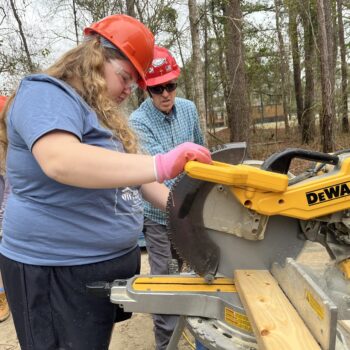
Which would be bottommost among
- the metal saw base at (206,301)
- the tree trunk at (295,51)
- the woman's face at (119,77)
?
the metal saw base at (206,301)

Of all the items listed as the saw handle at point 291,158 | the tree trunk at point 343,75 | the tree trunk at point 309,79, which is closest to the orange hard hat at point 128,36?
the saw handle at point 291,158

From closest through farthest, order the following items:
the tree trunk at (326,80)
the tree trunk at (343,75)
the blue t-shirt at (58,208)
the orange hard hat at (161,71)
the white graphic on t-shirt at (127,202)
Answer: the blue t-shirt at (58,208) < the white graphic on t-shirt at (127,202) < the orange hard hat at (161,71) < the tree trunk at (326,80) < the tree trunk at (343,75)

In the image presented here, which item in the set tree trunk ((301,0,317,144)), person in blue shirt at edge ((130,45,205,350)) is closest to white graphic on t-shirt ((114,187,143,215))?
person in blue shirt at edge ((130,45,205,350))

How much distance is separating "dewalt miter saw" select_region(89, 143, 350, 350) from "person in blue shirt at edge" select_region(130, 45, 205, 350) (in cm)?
118

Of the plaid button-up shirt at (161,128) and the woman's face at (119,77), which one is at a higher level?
the woman's face at (119,77)

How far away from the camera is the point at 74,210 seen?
4.83 feet

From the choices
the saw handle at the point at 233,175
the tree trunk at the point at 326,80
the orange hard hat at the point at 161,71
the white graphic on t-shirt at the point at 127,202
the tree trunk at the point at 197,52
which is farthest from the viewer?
the tree trunk at the point at 326,80

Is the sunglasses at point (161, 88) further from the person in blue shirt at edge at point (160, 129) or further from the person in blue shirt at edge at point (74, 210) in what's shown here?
the person in blue shirt at edge at point (74, 210)

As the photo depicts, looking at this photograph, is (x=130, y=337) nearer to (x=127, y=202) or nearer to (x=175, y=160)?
(x=127, y=202)

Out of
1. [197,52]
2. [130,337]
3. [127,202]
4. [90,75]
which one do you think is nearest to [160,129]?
[127,202]

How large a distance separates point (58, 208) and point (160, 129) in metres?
1.39

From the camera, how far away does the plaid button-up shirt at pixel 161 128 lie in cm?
269

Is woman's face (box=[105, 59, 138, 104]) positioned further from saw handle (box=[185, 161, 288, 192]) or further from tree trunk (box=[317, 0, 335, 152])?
tree trunk (box=[317, 0, 335, 152])

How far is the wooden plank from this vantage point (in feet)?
3.49
